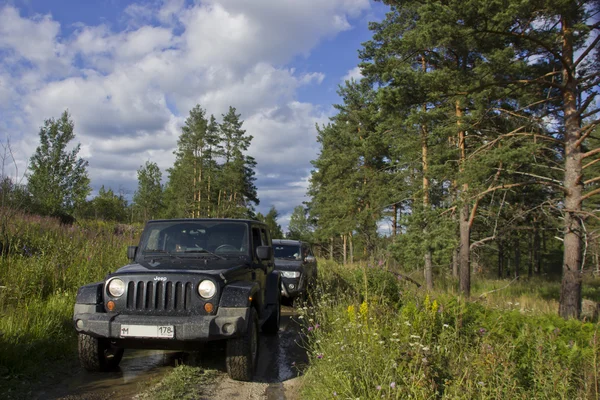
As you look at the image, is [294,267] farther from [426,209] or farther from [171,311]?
[426,209]

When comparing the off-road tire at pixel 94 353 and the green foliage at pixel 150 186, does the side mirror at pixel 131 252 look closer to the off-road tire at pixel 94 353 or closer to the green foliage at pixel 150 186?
the off-road tire at pixel 94 353

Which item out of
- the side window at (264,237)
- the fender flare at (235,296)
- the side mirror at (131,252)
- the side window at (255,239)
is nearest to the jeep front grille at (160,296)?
the fender flare at (235,296)

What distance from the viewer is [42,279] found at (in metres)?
6.66

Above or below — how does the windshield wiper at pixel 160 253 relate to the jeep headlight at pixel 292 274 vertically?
above

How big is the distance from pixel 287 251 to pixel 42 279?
6.49 m

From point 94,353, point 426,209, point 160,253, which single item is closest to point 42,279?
point 160,253

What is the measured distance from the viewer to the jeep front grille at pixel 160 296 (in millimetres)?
4441

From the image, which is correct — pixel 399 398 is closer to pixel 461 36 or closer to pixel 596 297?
pixel 461 36

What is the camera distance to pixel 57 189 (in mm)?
23422

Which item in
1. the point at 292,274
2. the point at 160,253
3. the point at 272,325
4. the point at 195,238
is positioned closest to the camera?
the point at 160,253

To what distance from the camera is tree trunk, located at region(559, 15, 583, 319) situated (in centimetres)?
1148

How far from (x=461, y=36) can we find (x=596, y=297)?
64.8ft

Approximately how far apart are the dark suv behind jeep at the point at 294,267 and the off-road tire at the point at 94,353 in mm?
5600

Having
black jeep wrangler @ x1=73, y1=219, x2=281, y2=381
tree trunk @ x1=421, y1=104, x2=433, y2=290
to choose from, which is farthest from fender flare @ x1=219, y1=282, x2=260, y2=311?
tree trunk @ x1=421, y1=104, x2=433, y2=290
